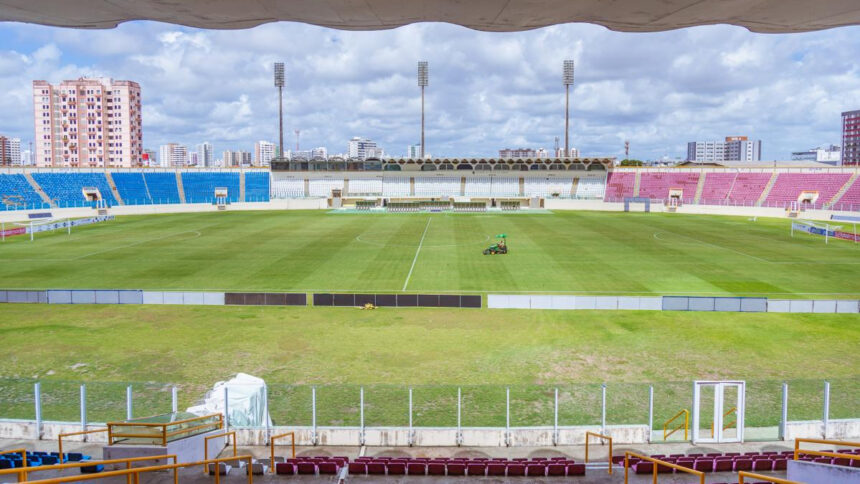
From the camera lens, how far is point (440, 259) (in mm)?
40750

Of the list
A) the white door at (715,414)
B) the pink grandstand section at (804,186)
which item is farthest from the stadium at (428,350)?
the pink grandstand section at (804,186)

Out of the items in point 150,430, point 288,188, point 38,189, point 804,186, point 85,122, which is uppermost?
point 85,122

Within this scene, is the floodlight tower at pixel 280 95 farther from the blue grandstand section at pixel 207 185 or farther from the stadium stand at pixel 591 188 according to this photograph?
the stadium stand at pixel 591 188

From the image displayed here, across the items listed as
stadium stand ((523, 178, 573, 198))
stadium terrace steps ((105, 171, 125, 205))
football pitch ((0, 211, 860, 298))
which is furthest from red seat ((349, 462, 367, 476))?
stadium stand ((523, 178, 573, 198))

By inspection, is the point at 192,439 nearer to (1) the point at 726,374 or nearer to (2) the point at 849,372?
(1) the point at 726,374

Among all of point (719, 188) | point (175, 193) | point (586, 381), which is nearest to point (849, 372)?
point (586, 381)

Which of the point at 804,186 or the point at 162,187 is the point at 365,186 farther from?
the point at 804,186

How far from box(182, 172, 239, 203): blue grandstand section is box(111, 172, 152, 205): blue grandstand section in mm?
5749

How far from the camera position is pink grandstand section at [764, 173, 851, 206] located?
7725cm

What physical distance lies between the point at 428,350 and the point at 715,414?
10537 mm

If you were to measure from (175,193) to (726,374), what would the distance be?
84.2 meters

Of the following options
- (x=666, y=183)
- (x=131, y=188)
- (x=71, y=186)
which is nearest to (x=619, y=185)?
(x=666, y=183)

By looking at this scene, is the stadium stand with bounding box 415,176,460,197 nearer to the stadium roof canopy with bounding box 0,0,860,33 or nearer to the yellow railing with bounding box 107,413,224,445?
the yellow railing with bounding box 107,413,224,445

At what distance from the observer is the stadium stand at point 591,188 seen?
3848 inches
